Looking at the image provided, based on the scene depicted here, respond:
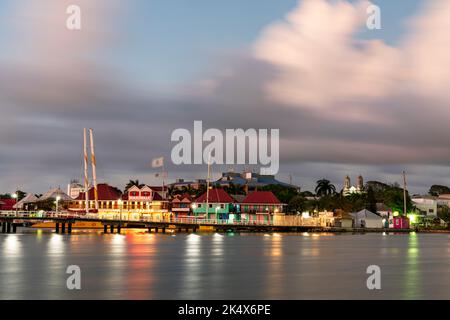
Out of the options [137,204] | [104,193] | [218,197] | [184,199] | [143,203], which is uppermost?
[104,193]

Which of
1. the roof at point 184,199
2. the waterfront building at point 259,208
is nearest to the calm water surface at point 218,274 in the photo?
the waterfront building at point 259,208

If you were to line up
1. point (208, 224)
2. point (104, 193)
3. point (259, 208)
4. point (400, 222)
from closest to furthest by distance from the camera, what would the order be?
point (208, 224) → point (400, 222) → point (259, 208) → point (104, 193)

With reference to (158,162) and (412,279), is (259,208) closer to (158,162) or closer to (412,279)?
(158,162)

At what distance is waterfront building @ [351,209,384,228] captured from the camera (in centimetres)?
16325

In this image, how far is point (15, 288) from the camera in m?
41.8

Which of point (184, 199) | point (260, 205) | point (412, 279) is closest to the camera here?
point (412, 279)

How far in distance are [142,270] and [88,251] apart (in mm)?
22993

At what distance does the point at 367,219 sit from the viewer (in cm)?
16412

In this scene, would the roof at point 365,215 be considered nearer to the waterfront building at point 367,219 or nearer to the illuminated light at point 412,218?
the waterfront building at point 367,219

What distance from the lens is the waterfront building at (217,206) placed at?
162 m

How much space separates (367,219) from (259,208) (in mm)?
26731

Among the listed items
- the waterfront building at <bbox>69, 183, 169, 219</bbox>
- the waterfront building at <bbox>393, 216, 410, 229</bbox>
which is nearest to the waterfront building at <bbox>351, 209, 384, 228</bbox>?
the waterfront building at <bbox>393, 216, 410, 229</bbox>

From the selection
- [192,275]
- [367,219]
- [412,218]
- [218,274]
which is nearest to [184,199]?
[367,219]
